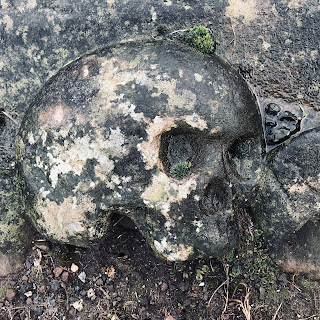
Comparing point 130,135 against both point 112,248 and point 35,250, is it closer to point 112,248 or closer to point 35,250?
point 112,248

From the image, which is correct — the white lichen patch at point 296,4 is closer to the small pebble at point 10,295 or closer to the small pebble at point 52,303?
the small pebble at point 52,303

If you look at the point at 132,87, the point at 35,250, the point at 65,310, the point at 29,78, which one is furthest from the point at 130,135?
the point at 65,310

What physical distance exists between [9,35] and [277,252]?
2961 mm

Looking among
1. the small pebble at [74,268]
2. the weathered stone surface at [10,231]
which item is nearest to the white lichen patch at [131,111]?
the weathered stone surface at [10,231]

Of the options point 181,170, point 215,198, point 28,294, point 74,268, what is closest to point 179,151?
point 181,170

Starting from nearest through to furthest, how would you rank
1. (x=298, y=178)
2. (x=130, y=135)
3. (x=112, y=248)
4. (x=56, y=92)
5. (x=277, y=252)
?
(x=130, y=135)
(x=56, y=92)
(x=298, y=178)
(x=277, y=252)
(x=112, y=248)

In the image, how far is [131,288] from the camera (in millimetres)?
3555

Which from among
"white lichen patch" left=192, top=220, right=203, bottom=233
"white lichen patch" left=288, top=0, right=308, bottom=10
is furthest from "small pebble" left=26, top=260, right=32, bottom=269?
"white lichen patch" left=288, top=0, right=308, bottom=10

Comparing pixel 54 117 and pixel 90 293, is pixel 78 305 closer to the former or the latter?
pixel 90 293

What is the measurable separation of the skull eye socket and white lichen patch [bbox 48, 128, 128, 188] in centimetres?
32

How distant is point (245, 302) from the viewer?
345 cm

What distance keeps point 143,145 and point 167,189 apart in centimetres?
37

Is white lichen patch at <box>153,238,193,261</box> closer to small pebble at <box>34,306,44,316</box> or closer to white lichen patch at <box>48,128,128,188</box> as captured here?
white lichen patch at <box>48,128,128,188</box>

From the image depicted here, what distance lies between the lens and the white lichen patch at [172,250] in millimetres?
2928
